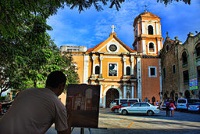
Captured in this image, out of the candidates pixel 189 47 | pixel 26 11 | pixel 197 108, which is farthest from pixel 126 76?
pixel 26 11

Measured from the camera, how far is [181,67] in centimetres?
3036

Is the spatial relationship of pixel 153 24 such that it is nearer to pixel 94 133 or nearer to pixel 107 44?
pixel 107 44

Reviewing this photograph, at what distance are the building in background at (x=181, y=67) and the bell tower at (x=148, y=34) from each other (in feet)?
7.88

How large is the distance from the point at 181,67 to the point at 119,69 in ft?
34.4

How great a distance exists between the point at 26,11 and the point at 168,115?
58.0 ft

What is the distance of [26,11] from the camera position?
3797 millimetres

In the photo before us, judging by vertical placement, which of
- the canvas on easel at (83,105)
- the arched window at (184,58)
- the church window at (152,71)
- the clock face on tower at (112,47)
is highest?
the clock face on tower at (112,47)

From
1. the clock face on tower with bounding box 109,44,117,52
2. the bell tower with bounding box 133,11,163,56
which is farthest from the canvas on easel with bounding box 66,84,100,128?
the bell tower with bounding box 133,11,163,56

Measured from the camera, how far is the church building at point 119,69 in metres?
34.9

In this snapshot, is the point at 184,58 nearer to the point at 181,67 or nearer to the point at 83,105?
the point at 181,67

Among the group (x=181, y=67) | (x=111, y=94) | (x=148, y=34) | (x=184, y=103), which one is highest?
(x=148, y=34)

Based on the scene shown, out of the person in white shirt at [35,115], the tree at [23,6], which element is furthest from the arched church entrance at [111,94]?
the person in white shirt at [35,115]

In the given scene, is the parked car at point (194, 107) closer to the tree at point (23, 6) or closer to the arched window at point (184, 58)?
the arched window at point (184, 58)

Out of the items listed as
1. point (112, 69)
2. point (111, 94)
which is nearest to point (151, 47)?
point (112, 69)
